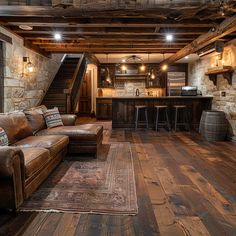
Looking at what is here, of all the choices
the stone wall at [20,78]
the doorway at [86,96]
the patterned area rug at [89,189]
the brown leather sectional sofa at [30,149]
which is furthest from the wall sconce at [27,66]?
the doorway at [86,96]

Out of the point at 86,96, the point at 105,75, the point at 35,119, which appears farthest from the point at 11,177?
the point at 86,96

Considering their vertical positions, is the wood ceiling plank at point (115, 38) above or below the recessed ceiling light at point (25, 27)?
above

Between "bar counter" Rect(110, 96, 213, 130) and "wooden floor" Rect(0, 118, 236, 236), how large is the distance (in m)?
3.30

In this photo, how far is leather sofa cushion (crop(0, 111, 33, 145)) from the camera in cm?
317

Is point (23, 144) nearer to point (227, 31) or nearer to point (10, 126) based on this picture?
point (10, 126)

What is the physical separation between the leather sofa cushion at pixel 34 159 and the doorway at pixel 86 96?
8130 mm

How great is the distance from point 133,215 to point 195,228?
1.82 ft

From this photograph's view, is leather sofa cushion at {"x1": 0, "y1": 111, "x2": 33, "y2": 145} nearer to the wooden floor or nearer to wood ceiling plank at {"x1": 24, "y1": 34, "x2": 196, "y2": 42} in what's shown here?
the wooden floor

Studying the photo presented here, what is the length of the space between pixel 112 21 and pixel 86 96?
22.4 feet

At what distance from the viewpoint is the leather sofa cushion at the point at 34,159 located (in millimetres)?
2399

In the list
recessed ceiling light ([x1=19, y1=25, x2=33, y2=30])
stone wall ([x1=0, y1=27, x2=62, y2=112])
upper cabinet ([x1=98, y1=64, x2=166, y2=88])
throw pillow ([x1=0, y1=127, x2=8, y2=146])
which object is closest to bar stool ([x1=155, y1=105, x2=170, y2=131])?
upper cabinet ([x1=98, y1=64, x2=166, y2=88])

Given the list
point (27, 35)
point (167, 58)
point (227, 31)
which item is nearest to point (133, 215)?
point (227, 31)

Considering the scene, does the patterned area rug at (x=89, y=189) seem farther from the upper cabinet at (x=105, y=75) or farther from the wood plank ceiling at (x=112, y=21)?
the upper cabinet at (x=105, y=75)

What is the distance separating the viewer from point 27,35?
552 cm
